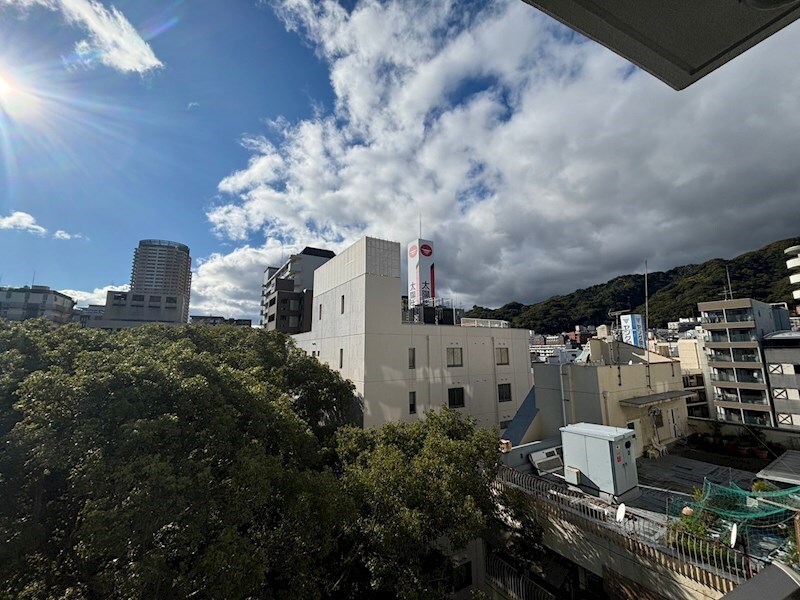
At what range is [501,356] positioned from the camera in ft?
81.0

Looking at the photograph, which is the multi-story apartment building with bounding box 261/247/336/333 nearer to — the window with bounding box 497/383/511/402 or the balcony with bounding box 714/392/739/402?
the window with bounding box 497/383/511/402

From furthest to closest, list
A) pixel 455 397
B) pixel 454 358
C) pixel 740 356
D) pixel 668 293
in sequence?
1. pixel 668 293
2. pixel 740 356
3. pixel 454 358
4. pixel 455 397

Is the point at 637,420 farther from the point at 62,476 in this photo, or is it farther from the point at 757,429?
the point at 62,476

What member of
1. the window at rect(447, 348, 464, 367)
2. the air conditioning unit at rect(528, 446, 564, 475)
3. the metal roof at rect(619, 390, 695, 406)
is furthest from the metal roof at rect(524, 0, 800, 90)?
the window at rect(447, 348, 464, 367)

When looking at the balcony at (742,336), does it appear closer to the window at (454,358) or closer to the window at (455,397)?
the window at (454,358)

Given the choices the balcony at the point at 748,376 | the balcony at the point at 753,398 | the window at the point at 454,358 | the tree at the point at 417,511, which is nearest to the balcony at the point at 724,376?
the balcony at the point at 748,376

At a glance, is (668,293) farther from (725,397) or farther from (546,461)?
(546,461)

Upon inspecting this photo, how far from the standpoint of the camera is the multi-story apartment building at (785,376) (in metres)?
24.4

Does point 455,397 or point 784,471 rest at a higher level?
point 455,397

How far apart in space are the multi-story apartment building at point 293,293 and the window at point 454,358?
91.1ft

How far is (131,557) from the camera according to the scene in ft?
20.7

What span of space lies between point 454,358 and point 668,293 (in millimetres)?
73748


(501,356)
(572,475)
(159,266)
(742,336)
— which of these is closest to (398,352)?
(501,356)


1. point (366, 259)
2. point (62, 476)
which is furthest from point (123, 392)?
point (366, 259)
